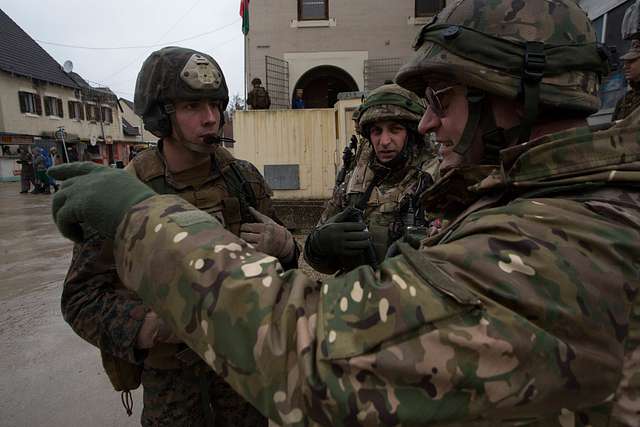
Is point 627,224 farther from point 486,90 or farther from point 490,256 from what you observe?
point 486,90

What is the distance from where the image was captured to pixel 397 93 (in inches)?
111

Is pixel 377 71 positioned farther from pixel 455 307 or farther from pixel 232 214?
pixel 455 307

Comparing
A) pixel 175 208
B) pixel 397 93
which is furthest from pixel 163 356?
pixel 397 93

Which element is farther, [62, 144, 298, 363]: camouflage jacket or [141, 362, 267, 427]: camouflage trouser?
[141, 362, 267, 427]: camouflage trouser

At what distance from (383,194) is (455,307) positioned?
2194 mm

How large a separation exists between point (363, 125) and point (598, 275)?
2.35 metres

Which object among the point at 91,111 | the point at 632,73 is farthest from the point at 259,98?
the point at 91,111

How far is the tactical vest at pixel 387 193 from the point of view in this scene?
270 centimetres

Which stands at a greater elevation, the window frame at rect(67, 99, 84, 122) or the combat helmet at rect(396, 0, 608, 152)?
the window frame at rect(67, 99, 84, 122)

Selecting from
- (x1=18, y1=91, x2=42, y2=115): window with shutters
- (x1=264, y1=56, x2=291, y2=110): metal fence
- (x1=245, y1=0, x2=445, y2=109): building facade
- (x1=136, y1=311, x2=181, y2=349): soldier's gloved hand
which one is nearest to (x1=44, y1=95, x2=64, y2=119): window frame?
(x1=18, y1=91, x2=42, y2=115): window with shutters

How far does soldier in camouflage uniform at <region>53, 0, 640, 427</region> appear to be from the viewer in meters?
0.71

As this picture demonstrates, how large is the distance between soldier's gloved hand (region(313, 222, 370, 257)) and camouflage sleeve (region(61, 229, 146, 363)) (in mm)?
988

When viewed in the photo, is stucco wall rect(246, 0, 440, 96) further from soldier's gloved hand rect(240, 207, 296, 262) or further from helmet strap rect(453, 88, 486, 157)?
helmet strap rect(453, 88, 486, 157)

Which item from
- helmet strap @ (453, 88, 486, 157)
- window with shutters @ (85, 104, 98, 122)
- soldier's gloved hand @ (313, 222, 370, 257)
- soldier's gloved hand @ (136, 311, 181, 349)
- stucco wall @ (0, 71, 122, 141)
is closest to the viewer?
helmet strap @ (453, 88, 486, 157)
